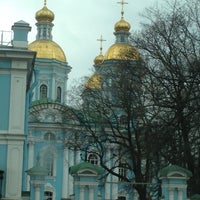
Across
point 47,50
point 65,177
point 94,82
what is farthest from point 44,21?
point 94,82

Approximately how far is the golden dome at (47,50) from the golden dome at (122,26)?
5213mm

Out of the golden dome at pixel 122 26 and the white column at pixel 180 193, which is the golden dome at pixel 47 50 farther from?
the white column at pixel 180 193

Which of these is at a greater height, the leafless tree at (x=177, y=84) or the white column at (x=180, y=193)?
the leafless tree at (x=177, y=84)

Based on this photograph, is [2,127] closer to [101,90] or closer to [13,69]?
[13,69]

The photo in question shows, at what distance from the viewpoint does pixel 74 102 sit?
32.2m

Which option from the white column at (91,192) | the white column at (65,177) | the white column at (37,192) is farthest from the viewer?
the white column at (65,177)

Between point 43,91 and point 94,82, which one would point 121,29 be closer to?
point 43,91

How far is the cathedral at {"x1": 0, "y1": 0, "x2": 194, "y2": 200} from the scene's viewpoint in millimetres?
20359

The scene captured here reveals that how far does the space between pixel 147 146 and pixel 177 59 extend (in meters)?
3.52

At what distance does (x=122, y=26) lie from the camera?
55.1 metres

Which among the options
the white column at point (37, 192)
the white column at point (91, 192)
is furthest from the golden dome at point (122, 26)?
the white column at point (91, 192)

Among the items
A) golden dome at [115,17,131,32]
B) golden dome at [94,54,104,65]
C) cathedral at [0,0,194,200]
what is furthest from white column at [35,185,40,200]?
golden dome at [94,54,104,65]

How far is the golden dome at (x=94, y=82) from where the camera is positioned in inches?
1256

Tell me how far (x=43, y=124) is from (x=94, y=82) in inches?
578
